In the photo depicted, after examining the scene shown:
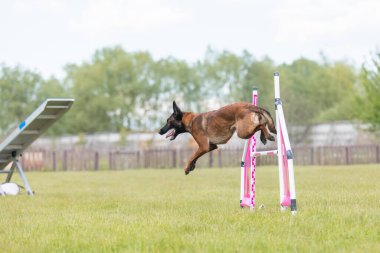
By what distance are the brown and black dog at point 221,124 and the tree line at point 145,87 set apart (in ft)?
196

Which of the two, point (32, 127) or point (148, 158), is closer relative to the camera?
point (32, 127)

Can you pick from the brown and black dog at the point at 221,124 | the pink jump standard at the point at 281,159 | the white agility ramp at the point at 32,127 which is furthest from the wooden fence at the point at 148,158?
the brown and black dog at the point at 221,124

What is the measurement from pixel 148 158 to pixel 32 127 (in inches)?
867

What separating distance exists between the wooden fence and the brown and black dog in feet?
82.7

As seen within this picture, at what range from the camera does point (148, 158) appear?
35062mm

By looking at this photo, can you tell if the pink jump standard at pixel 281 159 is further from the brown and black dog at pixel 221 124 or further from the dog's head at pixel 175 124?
the dog's head at pixel 175 124

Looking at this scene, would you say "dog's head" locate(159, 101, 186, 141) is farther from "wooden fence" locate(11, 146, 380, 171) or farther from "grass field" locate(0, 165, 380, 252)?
"wooden fence" locate(11, 146, 380, 171)

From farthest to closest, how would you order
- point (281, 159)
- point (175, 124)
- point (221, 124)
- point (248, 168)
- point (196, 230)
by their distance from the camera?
point (248, 168), point (175, 124), point (221, 124), point (281, 159), point (196, 230)

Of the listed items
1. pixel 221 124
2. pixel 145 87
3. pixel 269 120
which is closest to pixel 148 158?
pixel 221 124

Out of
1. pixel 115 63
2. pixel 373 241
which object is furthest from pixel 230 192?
pixel 115 63

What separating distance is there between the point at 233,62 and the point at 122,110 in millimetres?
15476

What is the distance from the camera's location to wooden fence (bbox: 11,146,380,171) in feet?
→ 110

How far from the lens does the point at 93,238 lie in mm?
6359

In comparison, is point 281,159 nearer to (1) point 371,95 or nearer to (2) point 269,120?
(2) point 269,120
